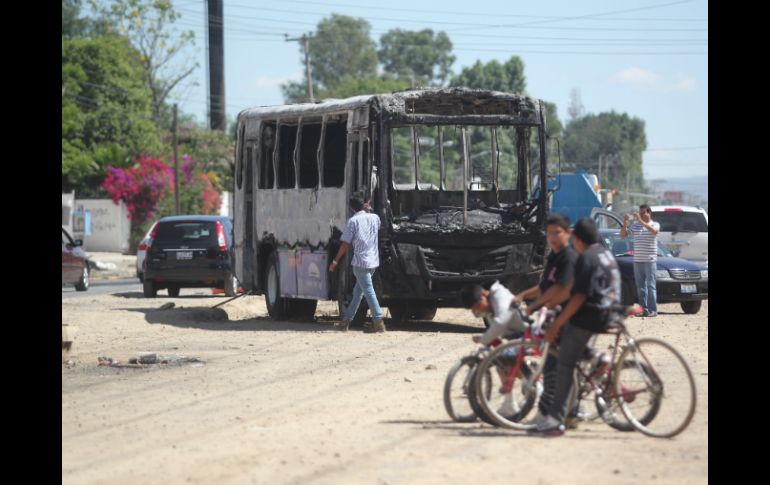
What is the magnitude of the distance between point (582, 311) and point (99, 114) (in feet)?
196

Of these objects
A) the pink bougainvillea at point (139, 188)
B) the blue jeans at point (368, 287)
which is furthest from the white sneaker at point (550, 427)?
the pink bougainvillea at point (139, 188)

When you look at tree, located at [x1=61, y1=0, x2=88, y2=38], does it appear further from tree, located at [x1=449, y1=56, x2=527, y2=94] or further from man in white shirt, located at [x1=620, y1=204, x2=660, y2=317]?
man in white shirt, located at [x1=620, y1=204, x2=660, y2=317]

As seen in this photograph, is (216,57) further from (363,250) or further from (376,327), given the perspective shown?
(363,250)

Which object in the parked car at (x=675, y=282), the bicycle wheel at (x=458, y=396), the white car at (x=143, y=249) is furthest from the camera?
the white car at (x=143, y=249)

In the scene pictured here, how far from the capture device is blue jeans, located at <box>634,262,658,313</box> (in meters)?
22.4

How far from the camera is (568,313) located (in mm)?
10047

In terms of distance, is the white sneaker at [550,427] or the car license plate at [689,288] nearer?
the white sneaker at [550,427]

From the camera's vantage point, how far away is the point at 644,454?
9648mm

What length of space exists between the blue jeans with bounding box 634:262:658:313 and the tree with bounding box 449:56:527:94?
99880 millimetres

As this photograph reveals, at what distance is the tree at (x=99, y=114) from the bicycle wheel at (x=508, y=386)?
185ft

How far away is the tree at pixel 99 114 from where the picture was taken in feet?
217

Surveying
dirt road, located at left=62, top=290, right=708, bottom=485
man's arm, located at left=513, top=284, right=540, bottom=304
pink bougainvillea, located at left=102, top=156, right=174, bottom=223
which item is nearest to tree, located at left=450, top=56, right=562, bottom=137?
pink bougainvillea, located at left=102, top=156, right=174, bottom=223

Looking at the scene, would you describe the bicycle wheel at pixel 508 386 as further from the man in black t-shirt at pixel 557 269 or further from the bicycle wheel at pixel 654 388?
the bicycle wheel at pixel 654 388
